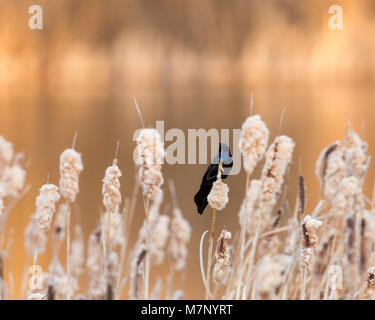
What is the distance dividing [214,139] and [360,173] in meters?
0.31

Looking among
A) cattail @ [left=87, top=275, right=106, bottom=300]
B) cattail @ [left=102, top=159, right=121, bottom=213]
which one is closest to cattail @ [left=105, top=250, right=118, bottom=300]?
cattail @ [left=87, top=275, right=106, bottom=300]

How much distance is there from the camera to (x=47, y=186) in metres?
0.78

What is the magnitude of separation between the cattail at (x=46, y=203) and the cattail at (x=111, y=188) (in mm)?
77

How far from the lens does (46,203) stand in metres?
0.79

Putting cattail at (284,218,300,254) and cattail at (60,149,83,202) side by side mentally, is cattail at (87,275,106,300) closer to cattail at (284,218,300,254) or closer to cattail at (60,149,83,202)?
cattail at (60,149,83,202)

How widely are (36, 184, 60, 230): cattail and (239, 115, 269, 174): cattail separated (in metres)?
0.31

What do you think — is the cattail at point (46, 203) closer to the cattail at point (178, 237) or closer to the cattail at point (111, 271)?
the cattail at point (111, 271)

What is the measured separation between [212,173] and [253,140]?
0.30 feet

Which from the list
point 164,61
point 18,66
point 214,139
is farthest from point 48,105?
point 214,139

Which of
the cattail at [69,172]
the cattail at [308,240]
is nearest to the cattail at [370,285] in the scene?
the cattail at [308,240]

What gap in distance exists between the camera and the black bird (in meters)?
0.82

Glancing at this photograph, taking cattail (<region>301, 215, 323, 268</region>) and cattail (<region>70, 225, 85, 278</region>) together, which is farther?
cattail (<region>70, 225, 85, 278</region>)

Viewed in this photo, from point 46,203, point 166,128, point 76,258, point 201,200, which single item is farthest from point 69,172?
point 76,258
